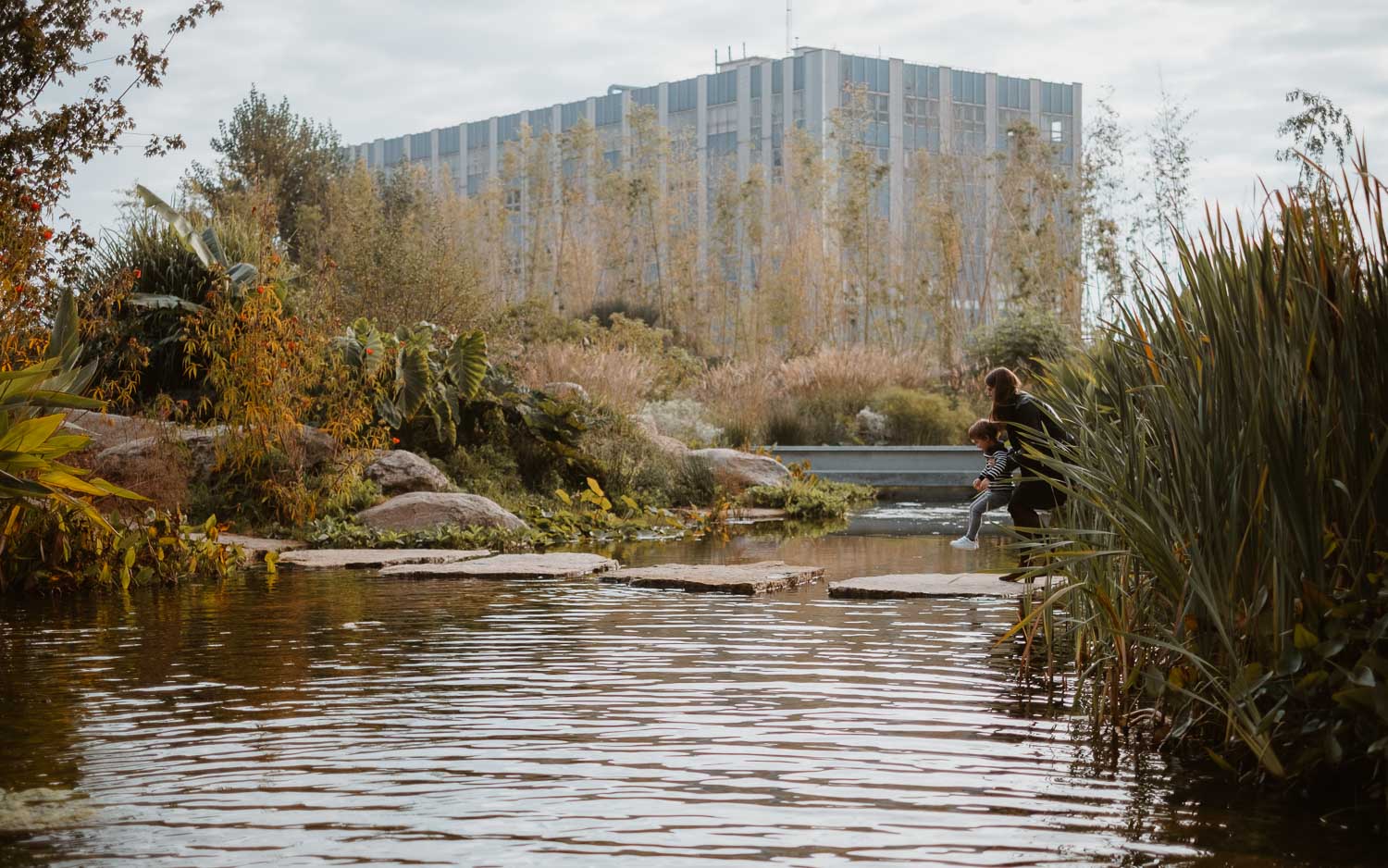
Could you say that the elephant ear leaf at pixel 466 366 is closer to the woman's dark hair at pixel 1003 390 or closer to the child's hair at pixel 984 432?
the child's hair at pixel 984 432

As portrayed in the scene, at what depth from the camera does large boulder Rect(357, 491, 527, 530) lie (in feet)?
34.1

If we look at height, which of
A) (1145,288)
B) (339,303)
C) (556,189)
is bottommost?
(1145,288)

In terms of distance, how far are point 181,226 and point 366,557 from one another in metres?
5.64

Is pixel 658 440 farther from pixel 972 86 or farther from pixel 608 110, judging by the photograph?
pixel 972 86

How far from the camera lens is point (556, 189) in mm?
52812

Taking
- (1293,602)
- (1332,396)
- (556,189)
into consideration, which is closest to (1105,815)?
(1293,602)

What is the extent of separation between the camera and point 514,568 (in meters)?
8.51

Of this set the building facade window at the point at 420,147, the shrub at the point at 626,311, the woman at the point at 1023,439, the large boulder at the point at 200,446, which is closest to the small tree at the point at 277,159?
the shrub at the point at 626,311

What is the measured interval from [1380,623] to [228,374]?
8.43 m

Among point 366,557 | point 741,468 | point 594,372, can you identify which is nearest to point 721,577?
point 366,557

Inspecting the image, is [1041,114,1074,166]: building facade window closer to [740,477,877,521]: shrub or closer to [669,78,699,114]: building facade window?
[669,78,699,114]: building facade window

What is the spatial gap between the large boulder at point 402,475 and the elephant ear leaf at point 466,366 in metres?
1.50

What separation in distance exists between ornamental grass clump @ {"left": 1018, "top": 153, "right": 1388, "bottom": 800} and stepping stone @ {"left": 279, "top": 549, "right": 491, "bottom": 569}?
5.71m

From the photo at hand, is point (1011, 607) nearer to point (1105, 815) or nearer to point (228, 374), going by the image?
point (1105, 815)
